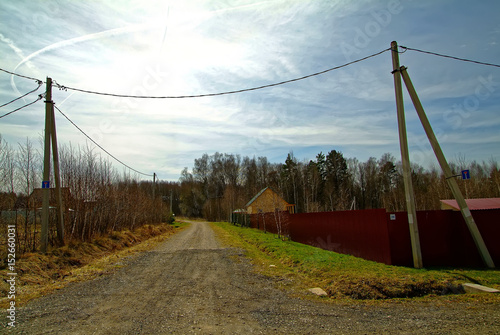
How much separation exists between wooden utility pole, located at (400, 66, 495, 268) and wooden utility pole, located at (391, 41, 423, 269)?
0.85ft

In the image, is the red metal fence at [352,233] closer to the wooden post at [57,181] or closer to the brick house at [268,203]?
the brick house at [268,203]

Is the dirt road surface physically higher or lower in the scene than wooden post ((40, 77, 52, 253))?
lower

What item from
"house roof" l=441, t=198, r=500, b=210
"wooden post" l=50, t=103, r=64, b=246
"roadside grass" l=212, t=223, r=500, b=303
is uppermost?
"wooden post" l=50, t=103, r=64, b=246

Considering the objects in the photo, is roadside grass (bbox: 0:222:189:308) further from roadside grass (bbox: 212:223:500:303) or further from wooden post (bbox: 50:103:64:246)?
roadside grass (bbox: 212:223:500:303)

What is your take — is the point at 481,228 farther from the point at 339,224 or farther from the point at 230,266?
the point at 230,266

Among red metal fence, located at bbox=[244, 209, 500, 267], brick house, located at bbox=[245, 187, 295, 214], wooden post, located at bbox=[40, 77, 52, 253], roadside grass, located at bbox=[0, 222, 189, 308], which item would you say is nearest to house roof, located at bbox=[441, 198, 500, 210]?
red metal fence, located at bbox=[244, 209, 500, 267]

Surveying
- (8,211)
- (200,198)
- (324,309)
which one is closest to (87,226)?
(8,211)

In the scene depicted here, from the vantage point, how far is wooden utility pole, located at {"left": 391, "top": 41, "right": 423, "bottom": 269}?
9.07 meters

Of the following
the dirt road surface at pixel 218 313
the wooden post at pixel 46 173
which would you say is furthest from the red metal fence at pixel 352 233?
the wooden post at pixel 46 173

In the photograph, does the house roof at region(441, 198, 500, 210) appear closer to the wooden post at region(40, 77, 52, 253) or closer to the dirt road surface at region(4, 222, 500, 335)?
the dirt road surface at region(4, 222, 500, 335)

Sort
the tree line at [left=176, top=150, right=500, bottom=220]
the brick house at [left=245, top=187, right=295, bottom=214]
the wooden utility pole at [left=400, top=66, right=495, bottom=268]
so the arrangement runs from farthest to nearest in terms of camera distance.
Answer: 1. the tree line at [left=176, top=150, right=500, bottom=220]
2. the brick house at [left=245, top=187, right=295, bottom=214]
3. the wooden utility pole at [left=400, top=66, right=495, bottom=268]

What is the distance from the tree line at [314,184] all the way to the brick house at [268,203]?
6.51 feet

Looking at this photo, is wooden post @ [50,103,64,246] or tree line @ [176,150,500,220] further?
tree line @ [176,150,500,220]

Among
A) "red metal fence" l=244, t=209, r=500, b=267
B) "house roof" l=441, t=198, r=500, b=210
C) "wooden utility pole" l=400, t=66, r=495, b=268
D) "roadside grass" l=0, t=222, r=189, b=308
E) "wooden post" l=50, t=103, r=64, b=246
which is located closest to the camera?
"roadside grass" l=0, t=222, r=189, b=308
